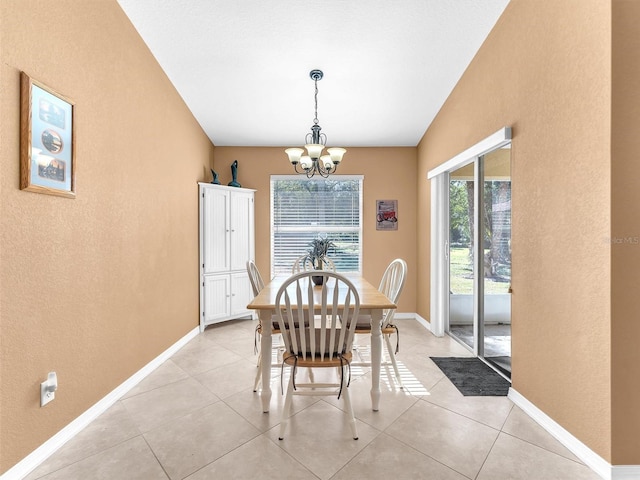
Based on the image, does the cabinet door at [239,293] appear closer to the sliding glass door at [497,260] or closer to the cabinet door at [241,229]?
the cabinet door at [241,229]

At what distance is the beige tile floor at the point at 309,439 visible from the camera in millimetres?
1554

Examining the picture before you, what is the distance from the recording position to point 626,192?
1495 millimetres

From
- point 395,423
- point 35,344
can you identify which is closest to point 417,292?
point 395,423

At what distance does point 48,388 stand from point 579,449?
2828 millimetres

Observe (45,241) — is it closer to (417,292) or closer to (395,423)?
(395,423)

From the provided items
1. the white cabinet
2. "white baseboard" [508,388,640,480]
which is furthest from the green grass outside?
the white cabinet

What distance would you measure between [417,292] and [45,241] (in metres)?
4.19

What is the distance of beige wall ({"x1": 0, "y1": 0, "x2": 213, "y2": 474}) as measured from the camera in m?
1.48

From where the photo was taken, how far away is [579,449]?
166cm

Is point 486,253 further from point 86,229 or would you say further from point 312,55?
point 86,229

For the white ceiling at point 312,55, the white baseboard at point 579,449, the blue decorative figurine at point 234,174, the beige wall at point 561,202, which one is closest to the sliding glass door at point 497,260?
the beige wall at point 561,202

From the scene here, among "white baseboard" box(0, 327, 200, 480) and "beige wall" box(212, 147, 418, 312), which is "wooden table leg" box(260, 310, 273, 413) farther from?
"beige wall" box(212, 147, 418, 312)

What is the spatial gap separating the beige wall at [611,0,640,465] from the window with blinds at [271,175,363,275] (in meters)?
3.33

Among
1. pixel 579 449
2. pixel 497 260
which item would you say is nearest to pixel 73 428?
pixel 579 449
